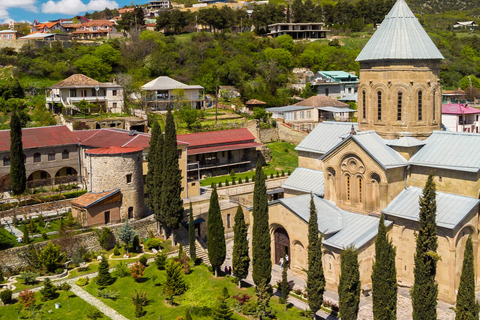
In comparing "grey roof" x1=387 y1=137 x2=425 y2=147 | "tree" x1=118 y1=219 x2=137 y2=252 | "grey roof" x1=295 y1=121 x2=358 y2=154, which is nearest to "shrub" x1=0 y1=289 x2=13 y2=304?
"tree" x1=118 y1=219 x2=137 y2=252

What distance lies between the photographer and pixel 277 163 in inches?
1756

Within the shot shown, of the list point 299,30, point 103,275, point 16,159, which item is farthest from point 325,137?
point 299,30

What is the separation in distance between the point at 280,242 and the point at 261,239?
13.9 ft

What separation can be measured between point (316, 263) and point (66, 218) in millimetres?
16395

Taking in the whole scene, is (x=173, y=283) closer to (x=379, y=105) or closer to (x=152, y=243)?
(x=152, y=243)

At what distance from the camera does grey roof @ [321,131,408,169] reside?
949 inches

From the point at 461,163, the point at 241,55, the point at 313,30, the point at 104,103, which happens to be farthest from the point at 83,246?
the point at 313,30

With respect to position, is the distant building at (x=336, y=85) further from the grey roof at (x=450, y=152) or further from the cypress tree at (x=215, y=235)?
the cypress tree at (x=215, y=235)

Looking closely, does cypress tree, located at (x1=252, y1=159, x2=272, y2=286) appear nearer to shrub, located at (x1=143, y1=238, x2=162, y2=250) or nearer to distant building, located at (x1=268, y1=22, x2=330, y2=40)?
shrub, located at (x1=143, y1=238, x2=162, y2=250)

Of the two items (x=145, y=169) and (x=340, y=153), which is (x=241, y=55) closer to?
(x=145, y=169)

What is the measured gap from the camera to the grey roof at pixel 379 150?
24.1m

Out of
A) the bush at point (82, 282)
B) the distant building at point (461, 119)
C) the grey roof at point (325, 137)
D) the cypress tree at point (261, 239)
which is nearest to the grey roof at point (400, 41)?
the grey roof at point (325, 137)

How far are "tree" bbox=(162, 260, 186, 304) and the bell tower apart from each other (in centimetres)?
1293

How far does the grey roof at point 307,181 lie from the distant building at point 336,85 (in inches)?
1508
